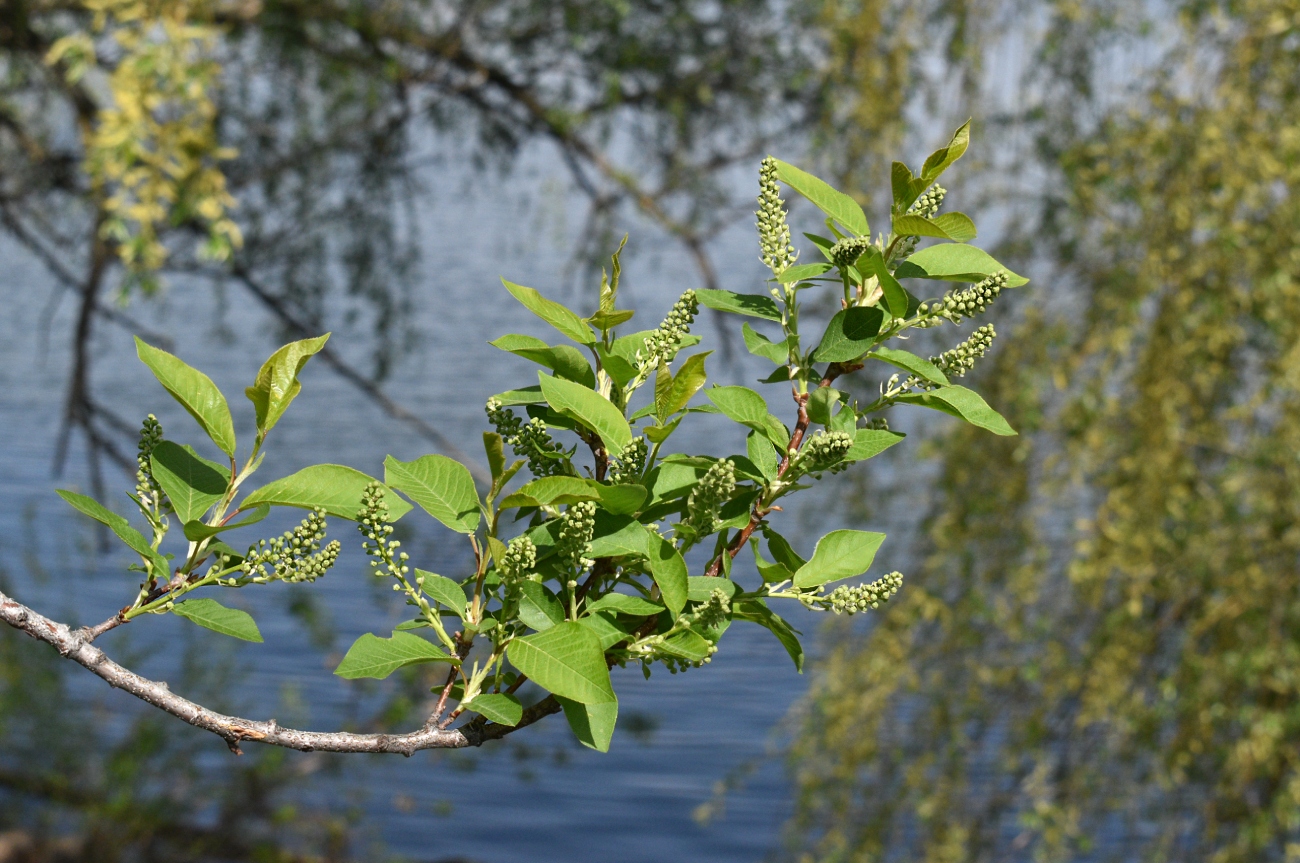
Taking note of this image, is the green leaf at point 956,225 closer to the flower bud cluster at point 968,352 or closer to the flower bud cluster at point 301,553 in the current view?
the flower bud cluster at point 968,352

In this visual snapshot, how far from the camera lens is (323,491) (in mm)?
647

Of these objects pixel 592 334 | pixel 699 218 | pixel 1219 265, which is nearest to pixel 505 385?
pixel 699 218

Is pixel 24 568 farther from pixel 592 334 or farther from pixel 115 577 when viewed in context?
pixel 592 334

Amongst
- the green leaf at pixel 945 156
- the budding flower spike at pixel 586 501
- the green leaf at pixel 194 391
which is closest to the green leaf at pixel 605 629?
the budding flower spike at pixel 586 501

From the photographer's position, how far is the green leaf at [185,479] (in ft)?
2.21

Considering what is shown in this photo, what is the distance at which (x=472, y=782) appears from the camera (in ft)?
20.5

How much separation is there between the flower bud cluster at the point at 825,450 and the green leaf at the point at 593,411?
97 millimetres

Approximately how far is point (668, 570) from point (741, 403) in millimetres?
115

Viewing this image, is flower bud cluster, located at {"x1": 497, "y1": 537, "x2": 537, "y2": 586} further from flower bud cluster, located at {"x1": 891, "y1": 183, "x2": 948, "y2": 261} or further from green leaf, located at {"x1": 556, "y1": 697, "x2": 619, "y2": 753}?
flower bud cluster, located at {"x1": 891, "y1": 183, "x2": 948, "y2": 261}

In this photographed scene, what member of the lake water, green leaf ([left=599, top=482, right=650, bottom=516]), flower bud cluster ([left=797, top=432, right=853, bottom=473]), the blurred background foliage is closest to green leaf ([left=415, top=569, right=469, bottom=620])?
green leaf ([left=599, top=482, right=650, bottom=516])

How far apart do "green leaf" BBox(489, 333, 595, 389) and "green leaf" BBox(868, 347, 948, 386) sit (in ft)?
0.55

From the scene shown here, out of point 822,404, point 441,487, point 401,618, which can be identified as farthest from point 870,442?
point 401,618

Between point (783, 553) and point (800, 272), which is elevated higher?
point (800, 272)

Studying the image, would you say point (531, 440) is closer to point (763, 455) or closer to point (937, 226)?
point (763, 455)
